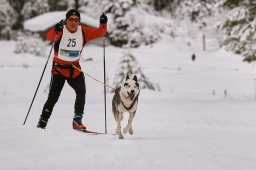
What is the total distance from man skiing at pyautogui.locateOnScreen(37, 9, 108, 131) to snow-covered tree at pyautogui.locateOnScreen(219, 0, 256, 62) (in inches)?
395

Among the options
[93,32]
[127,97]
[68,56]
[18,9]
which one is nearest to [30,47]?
[18,9]

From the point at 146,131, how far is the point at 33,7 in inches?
1929

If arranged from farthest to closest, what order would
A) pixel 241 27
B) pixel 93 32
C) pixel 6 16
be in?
pixel 6 16
pixel 241 27
pixel 93 32

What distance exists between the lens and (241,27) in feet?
56.7

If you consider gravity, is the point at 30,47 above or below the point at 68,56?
above

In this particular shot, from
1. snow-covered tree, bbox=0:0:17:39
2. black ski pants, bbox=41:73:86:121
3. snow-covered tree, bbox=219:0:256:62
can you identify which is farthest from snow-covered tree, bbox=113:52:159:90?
snow-covered tree, bbox=0:0:17:39

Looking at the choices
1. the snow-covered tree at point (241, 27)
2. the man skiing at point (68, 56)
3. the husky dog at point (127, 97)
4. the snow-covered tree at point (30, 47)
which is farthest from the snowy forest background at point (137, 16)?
the husky dog at point (127, 97)

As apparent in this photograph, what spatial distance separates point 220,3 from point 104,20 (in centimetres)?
1057

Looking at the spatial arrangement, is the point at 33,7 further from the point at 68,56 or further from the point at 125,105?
the point at 125,105

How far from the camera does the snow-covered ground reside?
5133 millimetres

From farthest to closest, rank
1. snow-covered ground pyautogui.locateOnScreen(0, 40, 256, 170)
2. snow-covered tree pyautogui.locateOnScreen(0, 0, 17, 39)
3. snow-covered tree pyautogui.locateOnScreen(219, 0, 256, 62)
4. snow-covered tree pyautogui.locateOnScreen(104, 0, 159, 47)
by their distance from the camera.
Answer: snow-covered tree pyautogui.locateOnScreen(0, 0, 17, 39), snow-covered tree pyautogui.locateOnScreen(104, 0, 159, 47), snow-covered tree pyautogui.locateOnScreen(219, 0, 256, 62), snow-covered ground pyautogui.locateOnScreen(0, 40, 256, 170)

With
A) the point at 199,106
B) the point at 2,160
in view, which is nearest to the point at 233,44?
the point at 199,106

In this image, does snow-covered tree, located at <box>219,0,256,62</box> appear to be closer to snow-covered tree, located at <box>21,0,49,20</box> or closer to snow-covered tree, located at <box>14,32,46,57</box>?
snow-covered tree, located at <box>14,32,46,57</box>

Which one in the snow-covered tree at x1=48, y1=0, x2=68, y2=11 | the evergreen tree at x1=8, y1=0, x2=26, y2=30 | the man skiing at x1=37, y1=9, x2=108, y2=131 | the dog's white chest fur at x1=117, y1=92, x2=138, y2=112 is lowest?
the dog's white chest fur at x1=117, y1=92, x2=138, y2=112
